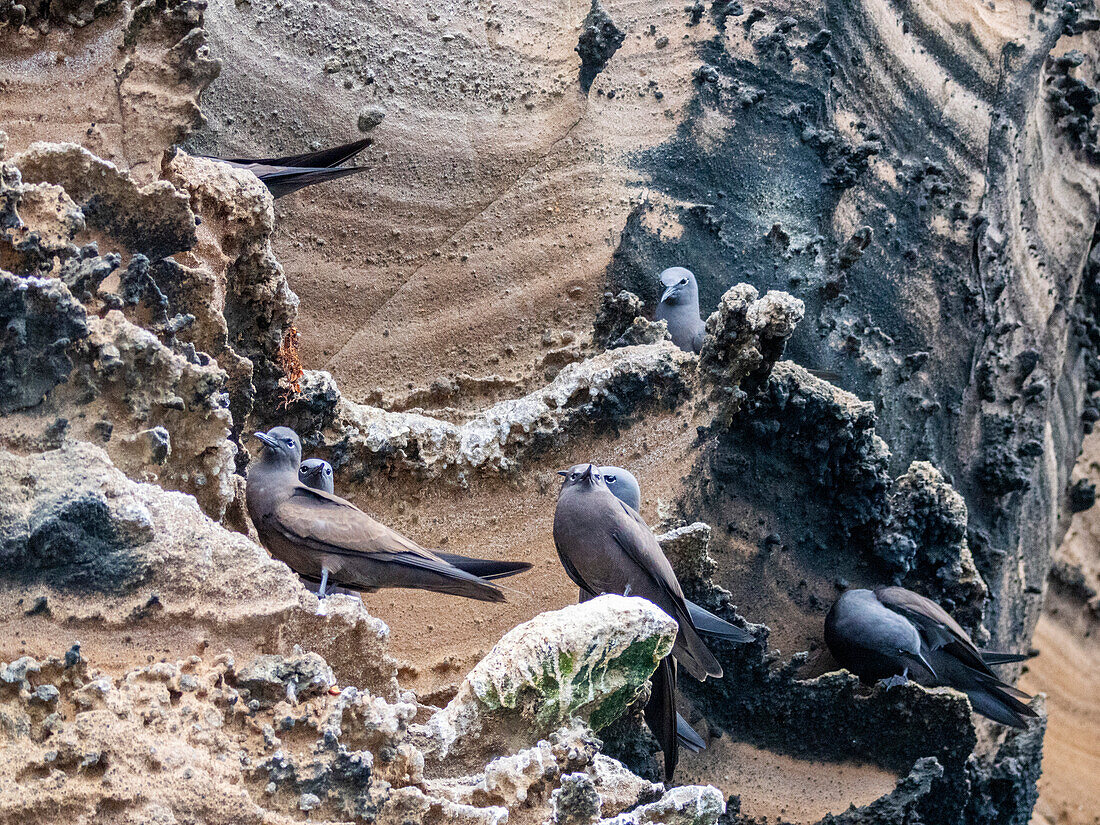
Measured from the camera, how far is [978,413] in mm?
7336

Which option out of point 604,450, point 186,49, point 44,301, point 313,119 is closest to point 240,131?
point 313,119

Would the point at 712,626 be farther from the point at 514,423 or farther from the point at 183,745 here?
the point at 183,745

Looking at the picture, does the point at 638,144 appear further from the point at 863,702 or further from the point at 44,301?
the point at 44,301

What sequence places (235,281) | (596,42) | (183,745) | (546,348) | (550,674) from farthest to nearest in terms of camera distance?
1. (596,42)
2. (546,348)
3. (235,281)
4. (550,674)
5. (183,745)

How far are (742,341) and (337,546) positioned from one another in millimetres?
2427

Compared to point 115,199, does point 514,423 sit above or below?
below

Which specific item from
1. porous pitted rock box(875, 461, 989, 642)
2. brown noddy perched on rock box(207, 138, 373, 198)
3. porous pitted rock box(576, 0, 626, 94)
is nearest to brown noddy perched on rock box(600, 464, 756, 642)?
porous pitted rock box(875, 461, 989, 642)

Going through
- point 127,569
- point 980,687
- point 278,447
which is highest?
point 127,569

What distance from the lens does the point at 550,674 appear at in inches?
139

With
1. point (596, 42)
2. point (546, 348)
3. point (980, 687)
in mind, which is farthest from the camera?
point (596, 42)

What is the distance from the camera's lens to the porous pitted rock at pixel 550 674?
11.4ft

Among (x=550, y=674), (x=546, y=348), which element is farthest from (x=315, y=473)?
(x=546, y=348)

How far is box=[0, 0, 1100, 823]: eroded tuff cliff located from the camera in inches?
123

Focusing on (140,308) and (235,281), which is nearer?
(140,308)
